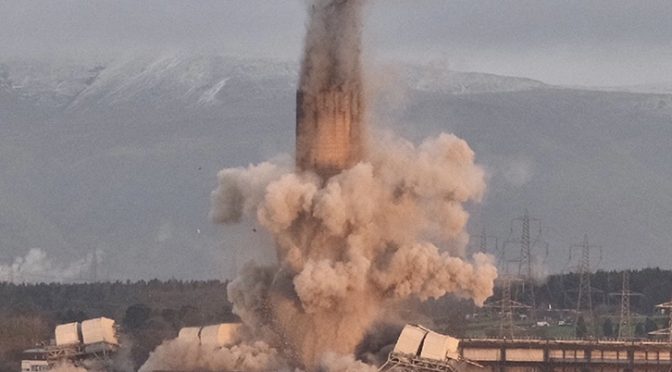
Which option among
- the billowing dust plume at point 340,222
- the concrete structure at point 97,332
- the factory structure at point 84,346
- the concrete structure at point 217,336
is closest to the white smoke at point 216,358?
the billowing dust plume at point 340,222

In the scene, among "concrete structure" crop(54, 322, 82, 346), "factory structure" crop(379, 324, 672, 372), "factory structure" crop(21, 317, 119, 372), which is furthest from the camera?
"factory structure" crop(379, 324, 672, 372)

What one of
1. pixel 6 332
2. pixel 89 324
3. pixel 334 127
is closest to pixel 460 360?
pixel 334 127

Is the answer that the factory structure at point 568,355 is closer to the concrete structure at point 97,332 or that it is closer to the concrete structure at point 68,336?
the concrete structure at point 97,332

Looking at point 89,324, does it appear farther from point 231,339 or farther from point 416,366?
point 416,366

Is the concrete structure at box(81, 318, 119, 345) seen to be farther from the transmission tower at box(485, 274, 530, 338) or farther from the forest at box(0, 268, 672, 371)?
the transmission tower at box(485, 274, 530, 338)

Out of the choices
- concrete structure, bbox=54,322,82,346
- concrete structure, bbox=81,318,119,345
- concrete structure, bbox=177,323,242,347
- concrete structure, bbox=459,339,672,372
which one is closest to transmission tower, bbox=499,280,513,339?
concrete structure, bbox=459,339,672,372

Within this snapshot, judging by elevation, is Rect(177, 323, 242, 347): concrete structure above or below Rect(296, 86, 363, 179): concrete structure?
below

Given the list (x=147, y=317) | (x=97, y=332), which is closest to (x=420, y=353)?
(x=97, y=332)
